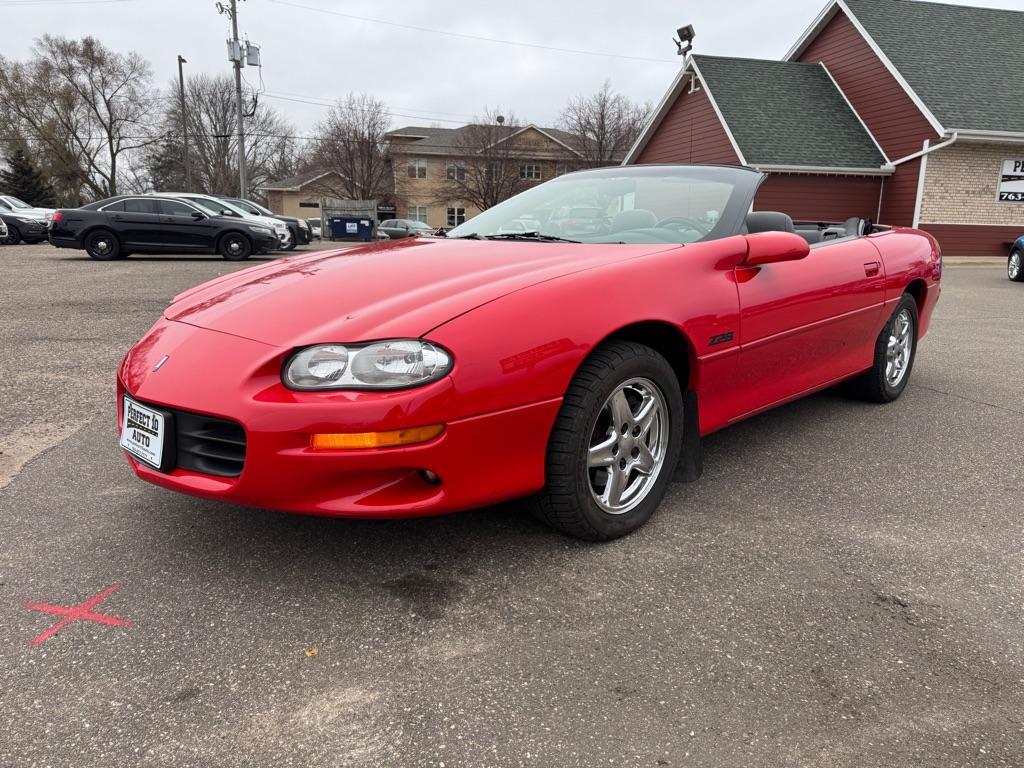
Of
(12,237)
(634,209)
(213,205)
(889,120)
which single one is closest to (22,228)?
(12,237)

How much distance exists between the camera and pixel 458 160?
1794 inches

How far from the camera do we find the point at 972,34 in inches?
747

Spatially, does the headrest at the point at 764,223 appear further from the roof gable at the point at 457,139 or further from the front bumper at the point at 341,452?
the roof gable at the point at 457,139

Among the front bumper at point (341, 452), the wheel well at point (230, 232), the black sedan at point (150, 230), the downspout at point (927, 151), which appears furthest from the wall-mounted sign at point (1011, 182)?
the front bumper at point (341, 452)

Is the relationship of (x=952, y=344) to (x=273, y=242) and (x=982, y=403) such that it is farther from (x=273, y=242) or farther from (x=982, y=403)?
(x=273, y=242)

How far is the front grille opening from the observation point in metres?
2.00

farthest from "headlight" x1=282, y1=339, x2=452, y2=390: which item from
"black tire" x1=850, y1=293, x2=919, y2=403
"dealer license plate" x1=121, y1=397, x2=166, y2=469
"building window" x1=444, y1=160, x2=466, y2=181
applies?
"building window" x1=444, y1=160, x2=466, y2=181

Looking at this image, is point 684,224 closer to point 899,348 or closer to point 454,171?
point 899,348

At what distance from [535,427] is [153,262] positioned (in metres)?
14.2

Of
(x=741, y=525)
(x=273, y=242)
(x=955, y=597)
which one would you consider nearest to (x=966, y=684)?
(x=955, y=597)

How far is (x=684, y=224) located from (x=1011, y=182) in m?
18.8

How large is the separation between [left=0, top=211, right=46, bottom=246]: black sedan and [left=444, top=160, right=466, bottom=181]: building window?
27.5 meters

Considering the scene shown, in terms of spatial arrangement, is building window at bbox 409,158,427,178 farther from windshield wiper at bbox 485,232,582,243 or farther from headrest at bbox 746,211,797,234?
headrest at bbox 746,211,797,234

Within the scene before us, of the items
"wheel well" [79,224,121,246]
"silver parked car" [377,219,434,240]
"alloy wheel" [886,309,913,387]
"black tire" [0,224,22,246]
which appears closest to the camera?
"alloy wheel" [886,309,913,387]
